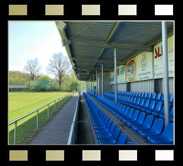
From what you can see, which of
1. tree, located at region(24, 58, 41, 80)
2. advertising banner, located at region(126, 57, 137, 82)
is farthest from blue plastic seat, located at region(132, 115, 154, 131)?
tree, located at region(24, 58, 41, 80)

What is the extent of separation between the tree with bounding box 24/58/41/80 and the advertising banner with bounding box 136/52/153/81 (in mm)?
31659

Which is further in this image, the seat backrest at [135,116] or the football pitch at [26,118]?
the football pitch at [26,118]

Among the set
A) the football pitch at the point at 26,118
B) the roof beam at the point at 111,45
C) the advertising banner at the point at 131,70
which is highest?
the roof beam at the point at 111,45

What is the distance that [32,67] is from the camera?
38.4 m

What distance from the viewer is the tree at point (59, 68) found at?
135ft

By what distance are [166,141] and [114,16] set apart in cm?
240

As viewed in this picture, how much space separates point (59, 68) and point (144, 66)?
33.6m

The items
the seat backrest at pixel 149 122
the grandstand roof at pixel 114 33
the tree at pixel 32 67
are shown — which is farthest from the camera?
the tree at pixel 32 67

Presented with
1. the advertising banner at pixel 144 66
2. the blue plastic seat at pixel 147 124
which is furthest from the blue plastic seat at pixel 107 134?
the advertising banner at pixel 144 66

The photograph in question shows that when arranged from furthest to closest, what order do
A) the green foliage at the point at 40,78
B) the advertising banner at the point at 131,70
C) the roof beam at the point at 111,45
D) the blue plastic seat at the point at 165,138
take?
the green foliage at the point at 40,78, the advertising banner at the point at 131,70, the roof beam at the point at 111,45, the blue plastic seat at the point at 165,138

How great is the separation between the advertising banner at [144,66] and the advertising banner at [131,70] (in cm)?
62

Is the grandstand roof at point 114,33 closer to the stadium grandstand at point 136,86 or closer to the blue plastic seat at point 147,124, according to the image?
the stadium grandstand at point 136,86
